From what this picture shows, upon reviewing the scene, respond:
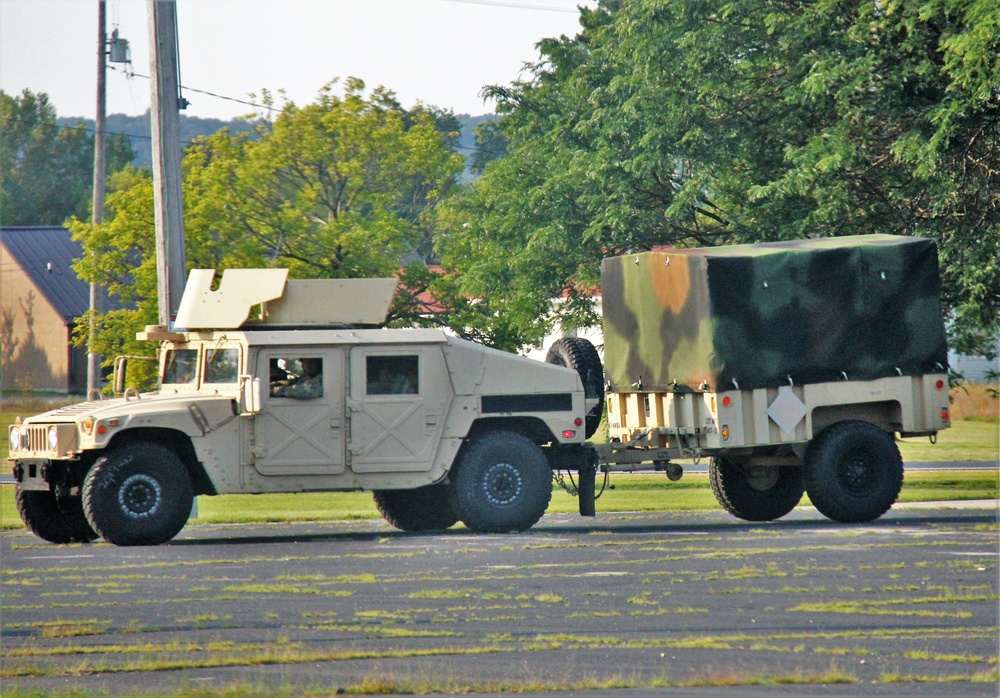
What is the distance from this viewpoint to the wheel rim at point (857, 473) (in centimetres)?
1662

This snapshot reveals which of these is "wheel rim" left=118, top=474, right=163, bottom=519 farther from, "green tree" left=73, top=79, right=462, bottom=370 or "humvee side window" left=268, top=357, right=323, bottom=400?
"green tree" left=73, top=79, right=462, bottom=370

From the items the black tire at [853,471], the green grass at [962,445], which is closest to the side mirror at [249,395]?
the black tire at [853,471]

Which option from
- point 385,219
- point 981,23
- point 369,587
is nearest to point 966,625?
point 369,587

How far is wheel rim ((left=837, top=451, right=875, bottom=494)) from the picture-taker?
1662cm

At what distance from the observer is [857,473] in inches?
659

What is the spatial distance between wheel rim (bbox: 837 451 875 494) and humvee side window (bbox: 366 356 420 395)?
4.83 meters

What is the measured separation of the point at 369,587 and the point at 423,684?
4295 millimetres

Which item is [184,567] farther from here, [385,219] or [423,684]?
[385,219]

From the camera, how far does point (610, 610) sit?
10.5 m

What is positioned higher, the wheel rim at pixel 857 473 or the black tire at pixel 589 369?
the black tire at pixel 589 369

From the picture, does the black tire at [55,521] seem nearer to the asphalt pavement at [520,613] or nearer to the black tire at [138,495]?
the asphalt pavement at [520,613]

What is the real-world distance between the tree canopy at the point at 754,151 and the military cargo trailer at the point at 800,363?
3.89 meters

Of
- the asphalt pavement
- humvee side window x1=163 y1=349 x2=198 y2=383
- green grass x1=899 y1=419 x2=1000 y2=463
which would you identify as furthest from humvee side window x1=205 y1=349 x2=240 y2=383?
green grass x1=899 y1=419 x2=1000 y2=463

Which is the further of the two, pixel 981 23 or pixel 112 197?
pixel 112 197
